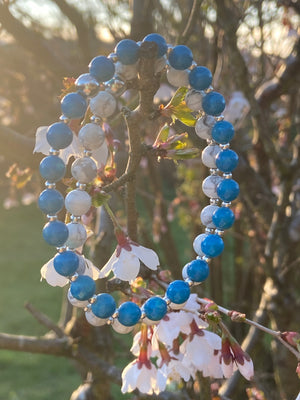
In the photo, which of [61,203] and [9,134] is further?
[9,134]

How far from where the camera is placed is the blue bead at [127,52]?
2.70 ft

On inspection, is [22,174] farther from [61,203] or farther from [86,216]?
[61,203]

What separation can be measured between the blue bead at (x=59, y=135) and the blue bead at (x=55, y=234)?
0.14 metres

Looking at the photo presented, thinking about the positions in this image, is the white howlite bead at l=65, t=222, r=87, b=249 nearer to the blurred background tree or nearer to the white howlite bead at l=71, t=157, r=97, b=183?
the white howlite bead at l=71, t=157, r=97, b=183

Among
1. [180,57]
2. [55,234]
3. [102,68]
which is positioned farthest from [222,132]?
[55,234]

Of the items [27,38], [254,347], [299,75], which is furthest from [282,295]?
[27,38]

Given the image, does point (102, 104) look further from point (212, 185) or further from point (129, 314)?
point (129, 314)

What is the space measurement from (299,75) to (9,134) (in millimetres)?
1328

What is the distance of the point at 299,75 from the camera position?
2160 millimetres

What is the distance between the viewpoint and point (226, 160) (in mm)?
937

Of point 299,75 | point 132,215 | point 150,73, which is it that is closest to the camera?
point 150,73

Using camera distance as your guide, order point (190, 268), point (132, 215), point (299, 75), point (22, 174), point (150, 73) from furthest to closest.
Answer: point (299, 75) < point (22, 174) < point (132, 215) < point (190, 268) < point (150, 73)

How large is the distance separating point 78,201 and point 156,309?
0.25 metres

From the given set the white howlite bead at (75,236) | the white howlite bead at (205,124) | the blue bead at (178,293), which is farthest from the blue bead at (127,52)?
the blue bead at (178,293)
